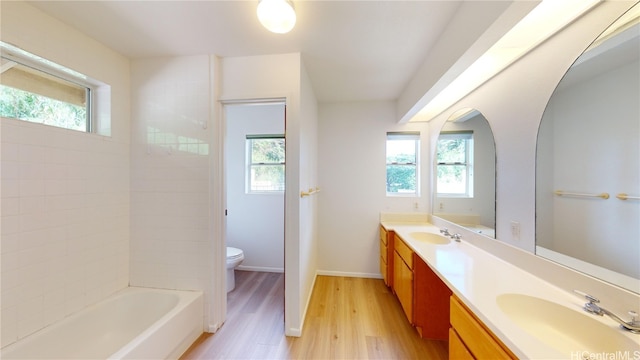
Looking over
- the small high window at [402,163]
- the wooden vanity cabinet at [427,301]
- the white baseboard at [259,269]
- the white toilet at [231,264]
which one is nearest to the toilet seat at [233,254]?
the white toilet at [231,264]

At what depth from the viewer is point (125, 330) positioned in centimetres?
181

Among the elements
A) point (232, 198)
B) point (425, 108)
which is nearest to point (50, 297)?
point (232, 198)

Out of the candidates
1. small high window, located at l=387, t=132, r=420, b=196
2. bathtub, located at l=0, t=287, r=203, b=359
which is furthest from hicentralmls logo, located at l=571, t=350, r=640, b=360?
small high window, located at l=387, t=132, r=420, b=196

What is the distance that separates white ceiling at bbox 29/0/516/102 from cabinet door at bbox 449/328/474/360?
1622mm

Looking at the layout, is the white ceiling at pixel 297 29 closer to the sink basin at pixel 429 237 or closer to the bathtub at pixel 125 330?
the sink basin at pixel 429 237

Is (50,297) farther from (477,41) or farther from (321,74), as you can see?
(477,41)

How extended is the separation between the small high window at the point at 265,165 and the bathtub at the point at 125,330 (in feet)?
5.57

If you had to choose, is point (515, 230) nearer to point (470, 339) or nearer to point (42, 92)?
point (470, 339)

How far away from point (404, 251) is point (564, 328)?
3.91ft

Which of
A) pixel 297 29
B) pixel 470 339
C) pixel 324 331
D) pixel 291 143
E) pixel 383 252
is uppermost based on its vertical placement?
pixel 297 29

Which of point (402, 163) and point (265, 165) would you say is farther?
point (265, 165)

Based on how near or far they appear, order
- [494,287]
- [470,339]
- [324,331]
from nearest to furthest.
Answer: [470,339] < [494,287] < [324,331]

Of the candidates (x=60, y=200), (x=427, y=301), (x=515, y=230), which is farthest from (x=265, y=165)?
(x=515, y=230)

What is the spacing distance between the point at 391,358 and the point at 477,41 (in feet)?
7.28
